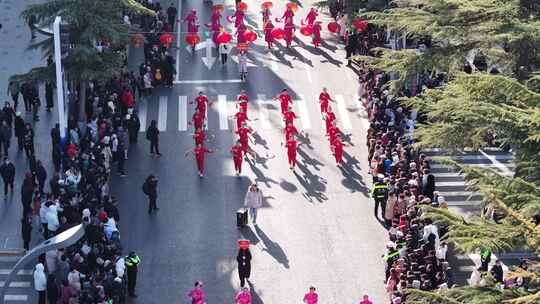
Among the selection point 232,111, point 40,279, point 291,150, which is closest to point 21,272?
point 40,279

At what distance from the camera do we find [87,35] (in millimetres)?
41156

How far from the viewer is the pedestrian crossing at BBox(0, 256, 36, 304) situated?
33.0 metres

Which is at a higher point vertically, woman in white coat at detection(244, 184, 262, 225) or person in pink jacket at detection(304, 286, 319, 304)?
woman in white coat at detection(244, 184, 262, 225)

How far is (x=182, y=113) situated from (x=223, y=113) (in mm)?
1617

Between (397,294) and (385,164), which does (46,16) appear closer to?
(385,164)

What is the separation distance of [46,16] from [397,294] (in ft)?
60.3

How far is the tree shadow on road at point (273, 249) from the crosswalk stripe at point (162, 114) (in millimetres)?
9002

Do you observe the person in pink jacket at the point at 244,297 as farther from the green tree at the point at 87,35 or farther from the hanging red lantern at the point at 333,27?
the hanging red lantern at the point at 333,27

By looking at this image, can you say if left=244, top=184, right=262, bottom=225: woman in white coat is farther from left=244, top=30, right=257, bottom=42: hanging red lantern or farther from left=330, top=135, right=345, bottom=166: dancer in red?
left=244, top=30, right=257, bottom=42: hanging red lantern

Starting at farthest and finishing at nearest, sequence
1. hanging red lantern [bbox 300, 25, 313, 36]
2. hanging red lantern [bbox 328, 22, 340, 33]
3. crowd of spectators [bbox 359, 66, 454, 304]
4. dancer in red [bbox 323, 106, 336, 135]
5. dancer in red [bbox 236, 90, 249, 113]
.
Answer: hanging red lantern [bbox 328, 22, 340, 33]
hanging red lantern [bbox 300, 25, 313, 36]
dancer in red [bbox 236, 90, 249, 113]
dancer in red [bbox 323, 106, 336, 135]
crowd of spectators [bbox 359, 66, 454, 304]

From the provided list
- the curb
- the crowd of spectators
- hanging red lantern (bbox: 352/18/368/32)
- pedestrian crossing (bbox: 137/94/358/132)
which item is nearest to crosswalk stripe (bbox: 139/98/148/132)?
pedestrian crossing (bbox: 137/94/358/132)

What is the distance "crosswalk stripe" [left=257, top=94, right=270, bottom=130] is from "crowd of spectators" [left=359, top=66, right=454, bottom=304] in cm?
389

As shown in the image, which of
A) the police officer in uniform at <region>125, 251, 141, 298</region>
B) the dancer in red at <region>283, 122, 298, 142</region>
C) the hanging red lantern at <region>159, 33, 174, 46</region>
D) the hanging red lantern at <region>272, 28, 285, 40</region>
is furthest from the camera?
the hanging red lantern at <region>272, 28, 285, 40</region>

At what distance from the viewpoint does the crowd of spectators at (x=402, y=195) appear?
3159 centimetres
